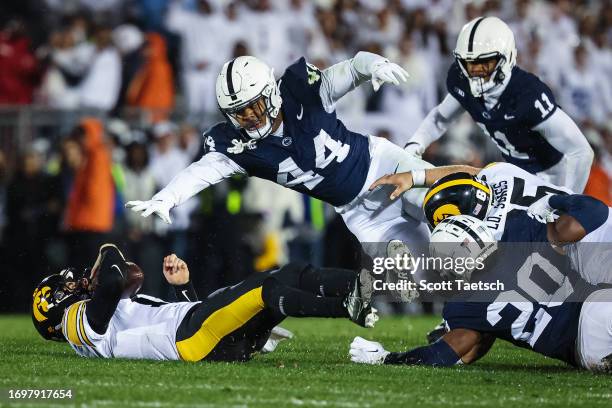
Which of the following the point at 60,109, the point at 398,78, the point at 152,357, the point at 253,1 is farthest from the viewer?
the point at 253,1

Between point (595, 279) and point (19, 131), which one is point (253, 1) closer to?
point (19, 131)

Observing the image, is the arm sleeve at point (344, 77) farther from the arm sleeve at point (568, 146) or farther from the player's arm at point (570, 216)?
the player's arm at point (570, 216)

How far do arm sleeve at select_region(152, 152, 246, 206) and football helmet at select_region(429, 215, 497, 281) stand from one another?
5.61ft

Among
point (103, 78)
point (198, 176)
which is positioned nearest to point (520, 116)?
point (198, 176)

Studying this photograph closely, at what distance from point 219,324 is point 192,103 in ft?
23.0

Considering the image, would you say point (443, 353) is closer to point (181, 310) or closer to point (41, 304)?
point (181, 310)

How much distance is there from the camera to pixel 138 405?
5.02 m

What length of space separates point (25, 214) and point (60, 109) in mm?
1215

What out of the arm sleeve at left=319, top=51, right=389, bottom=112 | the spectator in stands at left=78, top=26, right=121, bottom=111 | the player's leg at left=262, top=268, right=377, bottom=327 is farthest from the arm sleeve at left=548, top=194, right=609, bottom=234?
the spectator in stands at left=78, top=26, right=121, bottom=111

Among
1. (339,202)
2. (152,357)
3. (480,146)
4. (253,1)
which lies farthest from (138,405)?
(253,1)

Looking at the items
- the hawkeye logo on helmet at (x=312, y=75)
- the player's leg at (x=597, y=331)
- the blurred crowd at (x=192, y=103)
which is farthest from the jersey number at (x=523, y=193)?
Result: the blurred crowd at (x=192, y=103)

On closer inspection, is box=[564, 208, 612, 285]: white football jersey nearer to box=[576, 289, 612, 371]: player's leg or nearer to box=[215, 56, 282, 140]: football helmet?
box=[576, 289, 612, 371]: player's leg

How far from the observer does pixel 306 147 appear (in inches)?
291

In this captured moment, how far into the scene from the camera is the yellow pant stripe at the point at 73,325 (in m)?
6.60
